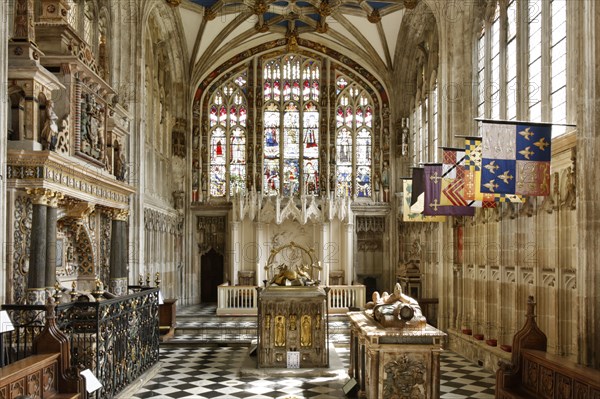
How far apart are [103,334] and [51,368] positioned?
1.80m

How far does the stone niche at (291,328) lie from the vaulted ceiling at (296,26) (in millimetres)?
12691

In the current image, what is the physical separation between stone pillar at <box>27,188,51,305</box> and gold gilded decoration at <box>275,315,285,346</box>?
13.5ft

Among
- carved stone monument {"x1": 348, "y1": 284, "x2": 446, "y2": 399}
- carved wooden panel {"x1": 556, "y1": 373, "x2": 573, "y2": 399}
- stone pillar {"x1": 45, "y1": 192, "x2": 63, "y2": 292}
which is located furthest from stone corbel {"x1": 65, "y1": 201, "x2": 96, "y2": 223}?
carved wooden panel {"x1": 556, "y1": 373, "x2": 573, "y2": 399}

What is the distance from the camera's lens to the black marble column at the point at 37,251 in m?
10.2

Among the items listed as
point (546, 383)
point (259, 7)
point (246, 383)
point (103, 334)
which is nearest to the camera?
point (546, 383)

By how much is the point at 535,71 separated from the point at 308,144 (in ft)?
46.9

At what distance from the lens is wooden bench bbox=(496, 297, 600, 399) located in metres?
6.70

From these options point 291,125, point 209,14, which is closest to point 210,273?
point 291,125

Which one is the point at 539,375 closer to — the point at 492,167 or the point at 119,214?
the point at 492,167

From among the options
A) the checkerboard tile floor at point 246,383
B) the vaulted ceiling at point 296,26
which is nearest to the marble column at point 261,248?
the vaulted ceiling at point 296,26

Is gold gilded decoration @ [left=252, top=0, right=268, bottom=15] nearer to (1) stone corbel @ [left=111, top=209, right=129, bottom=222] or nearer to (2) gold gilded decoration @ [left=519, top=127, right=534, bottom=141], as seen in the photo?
(1) stone corbel @ [left=111, top=209, right=129, bottom=222]

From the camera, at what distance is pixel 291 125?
26.1m

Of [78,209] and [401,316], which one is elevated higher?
[78,209]

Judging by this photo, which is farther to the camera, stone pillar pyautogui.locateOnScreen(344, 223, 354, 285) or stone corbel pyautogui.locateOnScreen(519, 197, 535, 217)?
stone pillar pyautogui.locateOnScreen(344, 223, 354, 285)
